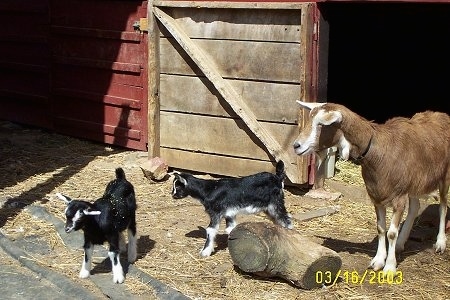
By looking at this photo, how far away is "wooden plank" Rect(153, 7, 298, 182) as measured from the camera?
29.3 ft

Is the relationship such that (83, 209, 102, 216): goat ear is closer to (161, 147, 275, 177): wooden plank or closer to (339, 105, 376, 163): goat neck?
(339, 105, 376, 163): goat neck

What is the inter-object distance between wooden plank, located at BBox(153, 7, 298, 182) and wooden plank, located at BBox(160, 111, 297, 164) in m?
0.08

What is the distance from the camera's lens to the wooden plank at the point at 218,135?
8984mm

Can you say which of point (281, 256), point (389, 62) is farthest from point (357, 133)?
point (389, 62)

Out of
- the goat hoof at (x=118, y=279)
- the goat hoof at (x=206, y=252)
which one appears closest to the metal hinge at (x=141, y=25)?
the goat hoof at (x=206, y=252)

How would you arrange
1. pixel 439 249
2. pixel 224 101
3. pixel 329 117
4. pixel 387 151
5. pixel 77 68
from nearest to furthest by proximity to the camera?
pixel 329 117 → pixel 387 151 → pixel 439 249 → pixel 224 101 → pixel 77 68

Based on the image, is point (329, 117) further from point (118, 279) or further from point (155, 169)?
point (155, 169)

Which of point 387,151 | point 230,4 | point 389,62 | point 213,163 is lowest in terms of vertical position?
point 213,163

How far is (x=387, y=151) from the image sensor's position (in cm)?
630

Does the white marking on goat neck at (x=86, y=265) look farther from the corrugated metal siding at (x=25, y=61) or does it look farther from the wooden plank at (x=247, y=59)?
the corrugated metal siding at (x=25, y=61)

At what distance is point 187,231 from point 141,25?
3.94m

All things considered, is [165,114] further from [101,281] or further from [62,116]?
[101,281]

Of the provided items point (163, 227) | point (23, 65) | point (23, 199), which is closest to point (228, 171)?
A: point (163, 227)

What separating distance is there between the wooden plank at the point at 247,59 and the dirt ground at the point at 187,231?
1450mm
